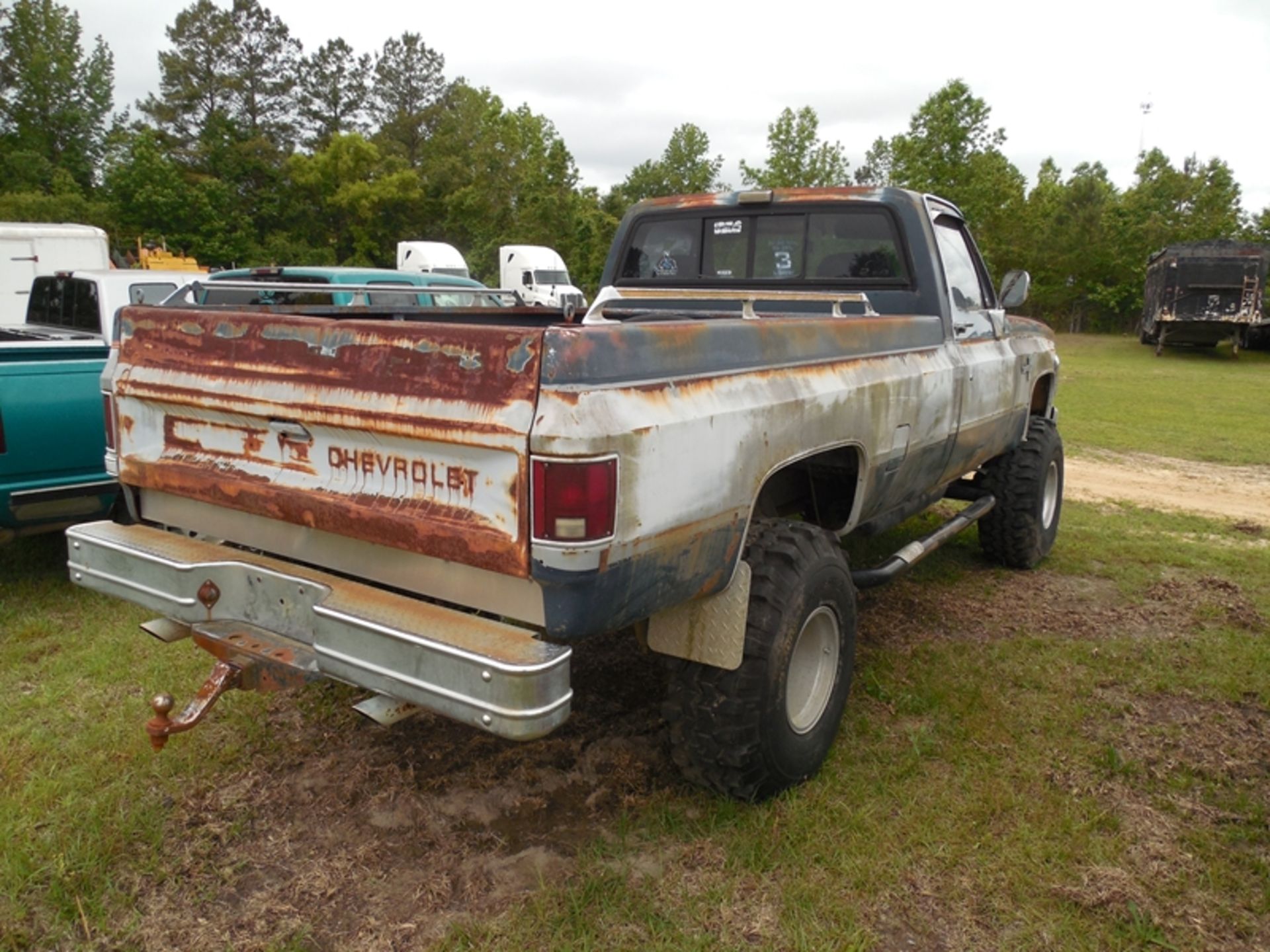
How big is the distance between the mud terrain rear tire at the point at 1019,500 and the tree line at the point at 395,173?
942 inches

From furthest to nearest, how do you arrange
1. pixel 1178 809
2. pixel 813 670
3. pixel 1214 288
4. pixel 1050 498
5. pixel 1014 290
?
1. pixel 1214 288
2. pixel 1050 498
3. pixel 1014 290
4. pixel 813 670
5. pixel 1178 809

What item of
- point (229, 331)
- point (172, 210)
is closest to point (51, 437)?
point (229, 331)

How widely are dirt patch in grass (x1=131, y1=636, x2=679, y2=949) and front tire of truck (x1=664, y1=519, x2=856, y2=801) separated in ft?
1.25

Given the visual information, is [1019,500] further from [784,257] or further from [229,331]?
[229,331]

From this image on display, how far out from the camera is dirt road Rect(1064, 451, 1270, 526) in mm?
7789

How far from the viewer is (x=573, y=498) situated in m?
2.16

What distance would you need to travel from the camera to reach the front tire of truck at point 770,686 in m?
2.84

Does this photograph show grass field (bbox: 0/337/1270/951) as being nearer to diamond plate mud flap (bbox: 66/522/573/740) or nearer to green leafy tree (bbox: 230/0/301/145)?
diamond plate mud flap (bbox: 66/522/573/740)

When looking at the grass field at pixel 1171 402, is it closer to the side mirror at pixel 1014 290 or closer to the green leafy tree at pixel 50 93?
the side mirror at pixel 1014 290

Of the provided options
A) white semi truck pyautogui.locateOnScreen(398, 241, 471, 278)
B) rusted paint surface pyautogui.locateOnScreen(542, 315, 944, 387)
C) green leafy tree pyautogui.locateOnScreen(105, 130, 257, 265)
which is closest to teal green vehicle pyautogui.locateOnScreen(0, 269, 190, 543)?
rusted paint surface pyautogui.locateOnScreen(542, 315, 944, 387)

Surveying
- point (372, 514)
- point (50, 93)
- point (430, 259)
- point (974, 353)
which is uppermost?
point (50, 93)

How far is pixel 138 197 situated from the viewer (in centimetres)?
3522

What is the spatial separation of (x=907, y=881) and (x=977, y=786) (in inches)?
24.8

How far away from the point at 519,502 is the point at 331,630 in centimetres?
66
